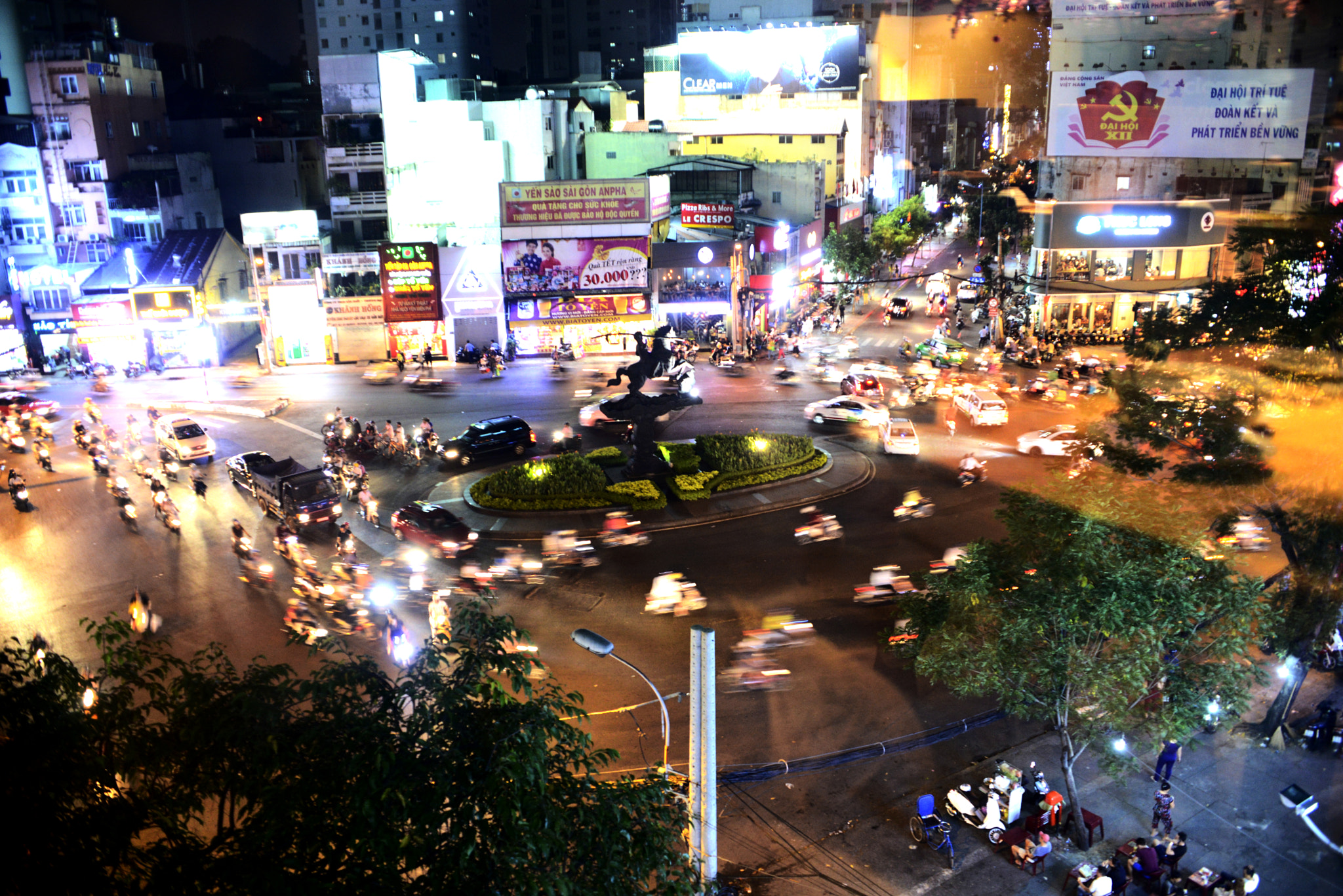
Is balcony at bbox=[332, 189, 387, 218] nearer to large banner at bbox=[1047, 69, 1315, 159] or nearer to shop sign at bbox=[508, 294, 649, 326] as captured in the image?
shop sign at bbox=[508, 294, 649, 326]

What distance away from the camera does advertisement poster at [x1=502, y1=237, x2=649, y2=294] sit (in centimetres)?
4947

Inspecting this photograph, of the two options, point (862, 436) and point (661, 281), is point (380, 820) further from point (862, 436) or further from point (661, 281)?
point (661, 281)

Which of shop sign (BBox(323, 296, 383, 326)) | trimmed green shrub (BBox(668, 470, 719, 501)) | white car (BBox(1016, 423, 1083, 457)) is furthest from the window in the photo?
white car (BBox(1016, 423, 1083, 457))

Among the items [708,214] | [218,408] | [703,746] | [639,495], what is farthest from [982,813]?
[708,214]

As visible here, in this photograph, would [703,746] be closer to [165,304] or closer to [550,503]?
[550,503]

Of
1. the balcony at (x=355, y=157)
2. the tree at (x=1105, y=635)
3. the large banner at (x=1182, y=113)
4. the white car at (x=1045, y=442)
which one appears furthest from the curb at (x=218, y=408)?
the large banner at (x=1182, y=113)

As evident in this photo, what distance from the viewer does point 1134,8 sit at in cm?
5000

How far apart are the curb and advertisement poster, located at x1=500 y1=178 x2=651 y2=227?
15.2 m

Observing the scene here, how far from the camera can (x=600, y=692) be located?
19.4 meters

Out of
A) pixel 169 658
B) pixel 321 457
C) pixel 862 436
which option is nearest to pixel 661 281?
pixel 862 436

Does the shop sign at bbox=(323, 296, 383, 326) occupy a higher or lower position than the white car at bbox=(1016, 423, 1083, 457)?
higher

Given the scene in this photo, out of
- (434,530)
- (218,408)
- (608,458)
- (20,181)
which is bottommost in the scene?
(434,530)

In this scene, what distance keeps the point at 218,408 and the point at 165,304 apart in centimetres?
1224

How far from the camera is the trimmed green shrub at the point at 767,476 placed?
100ft
